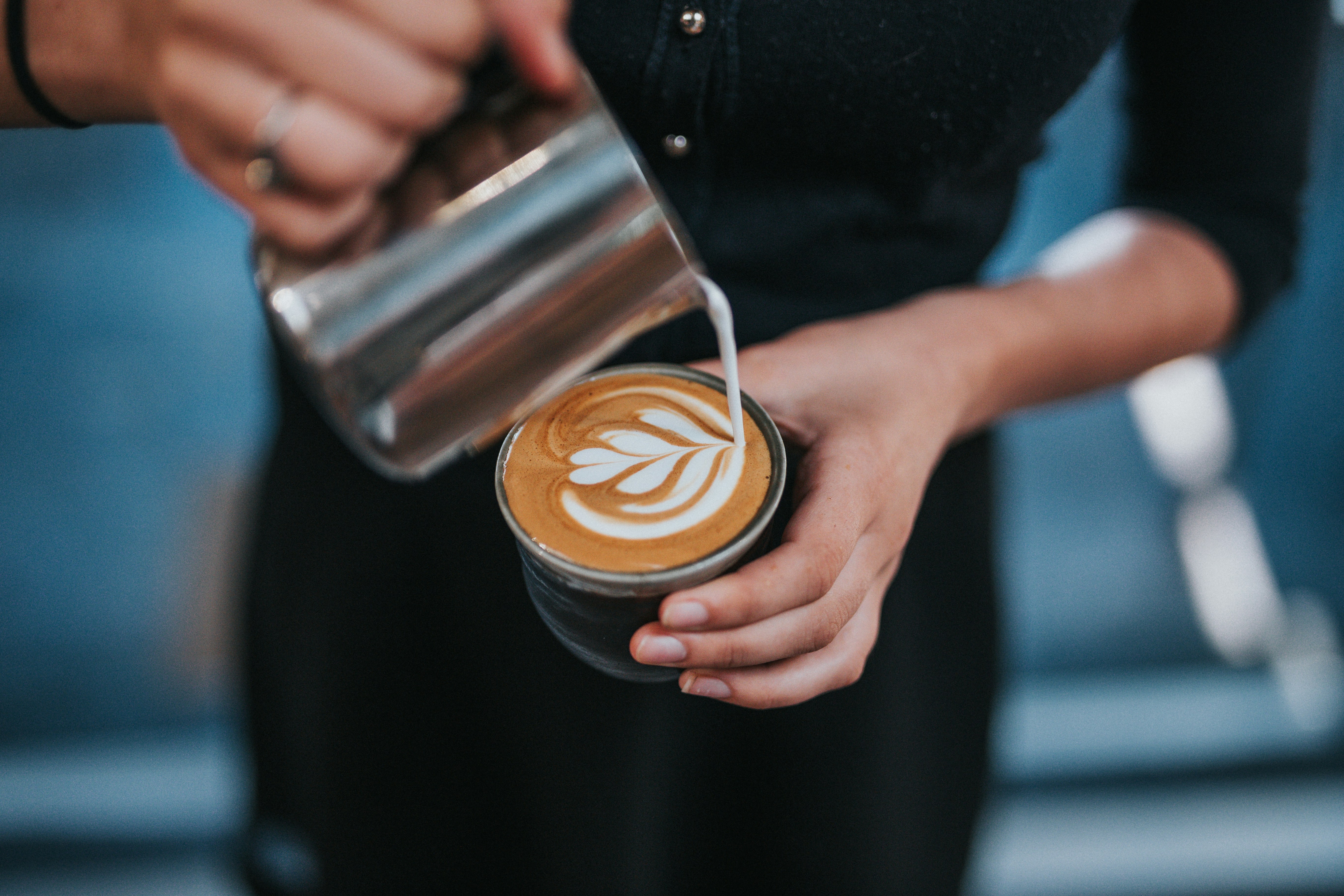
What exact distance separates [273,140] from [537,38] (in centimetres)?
16

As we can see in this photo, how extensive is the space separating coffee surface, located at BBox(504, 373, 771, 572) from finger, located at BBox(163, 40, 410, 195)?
37 centimetres

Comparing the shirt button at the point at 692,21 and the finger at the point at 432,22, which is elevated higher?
the finger at the point at 432,22

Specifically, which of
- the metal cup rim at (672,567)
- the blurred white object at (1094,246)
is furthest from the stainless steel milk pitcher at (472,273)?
the blurred white object at (1094,246)

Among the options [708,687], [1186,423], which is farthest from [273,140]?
[1186,423]

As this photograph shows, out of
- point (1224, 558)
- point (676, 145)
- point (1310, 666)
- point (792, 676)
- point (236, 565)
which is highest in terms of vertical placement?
point (676, 145)

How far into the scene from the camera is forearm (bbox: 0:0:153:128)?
67 centimetres

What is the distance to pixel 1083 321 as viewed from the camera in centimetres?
114

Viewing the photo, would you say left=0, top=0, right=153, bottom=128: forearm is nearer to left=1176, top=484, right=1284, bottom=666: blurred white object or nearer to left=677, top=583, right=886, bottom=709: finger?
left=677, top=583, right=886, bottom=709: finger

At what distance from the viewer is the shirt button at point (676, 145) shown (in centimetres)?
88

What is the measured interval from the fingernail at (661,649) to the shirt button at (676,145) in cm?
46

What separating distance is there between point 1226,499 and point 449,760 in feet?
8.11

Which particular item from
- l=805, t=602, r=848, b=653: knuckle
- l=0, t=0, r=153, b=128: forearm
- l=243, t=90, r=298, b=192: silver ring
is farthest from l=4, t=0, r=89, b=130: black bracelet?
l=805, t=602, r=848, b=653: knuckle

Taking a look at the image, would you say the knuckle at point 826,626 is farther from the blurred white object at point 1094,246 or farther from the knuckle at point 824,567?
the blurred white object at point 1094,246

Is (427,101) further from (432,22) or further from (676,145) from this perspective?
(676,145)
